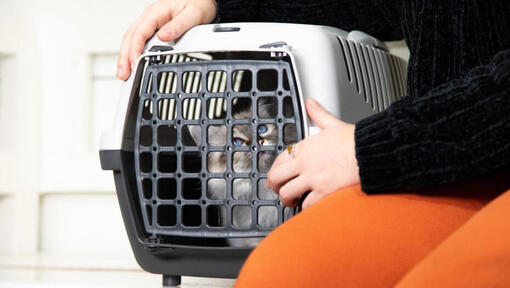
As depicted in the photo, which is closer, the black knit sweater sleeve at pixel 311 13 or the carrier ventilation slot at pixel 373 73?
the carrier ventilation slot at pixel 373 73

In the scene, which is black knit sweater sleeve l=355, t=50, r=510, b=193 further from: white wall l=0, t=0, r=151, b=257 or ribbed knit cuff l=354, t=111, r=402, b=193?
white wall l=0, t=0, r=151, b=257

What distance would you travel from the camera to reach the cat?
1186 millimetres

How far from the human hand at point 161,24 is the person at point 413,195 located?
0.47 m

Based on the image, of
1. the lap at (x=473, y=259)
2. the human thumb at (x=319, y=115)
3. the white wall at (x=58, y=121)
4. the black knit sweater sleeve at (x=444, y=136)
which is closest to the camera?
the lap at (x=473, y=259)

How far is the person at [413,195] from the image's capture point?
594 millimetres

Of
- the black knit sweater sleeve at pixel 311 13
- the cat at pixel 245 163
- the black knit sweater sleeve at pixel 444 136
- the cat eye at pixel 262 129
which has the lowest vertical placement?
the cat at pixel 245 163

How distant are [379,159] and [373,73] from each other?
1.97 feet

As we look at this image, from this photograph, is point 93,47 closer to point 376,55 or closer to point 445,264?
point 376,55

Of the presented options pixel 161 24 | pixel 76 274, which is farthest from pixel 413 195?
pixel 76 274

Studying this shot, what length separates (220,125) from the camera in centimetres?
117

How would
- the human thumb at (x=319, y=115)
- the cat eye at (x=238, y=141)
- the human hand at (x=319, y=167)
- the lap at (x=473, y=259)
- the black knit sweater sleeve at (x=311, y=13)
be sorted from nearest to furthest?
the lap at (x=473, y=259), the human hand at (x=319, y=167), the human thumb at (x=319, y=115), the cat eye at (x=238, y=141), the black knit sweater sleeve at (x=311, y=13)

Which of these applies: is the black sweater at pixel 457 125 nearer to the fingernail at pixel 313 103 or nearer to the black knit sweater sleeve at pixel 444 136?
the black knit sweater sleeve at pixel 444 136

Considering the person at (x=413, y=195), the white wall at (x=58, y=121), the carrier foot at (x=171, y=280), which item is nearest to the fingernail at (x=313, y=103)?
the person at (x=413, y=195)

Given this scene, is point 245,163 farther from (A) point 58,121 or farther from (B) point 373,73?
(A) point 58,121
